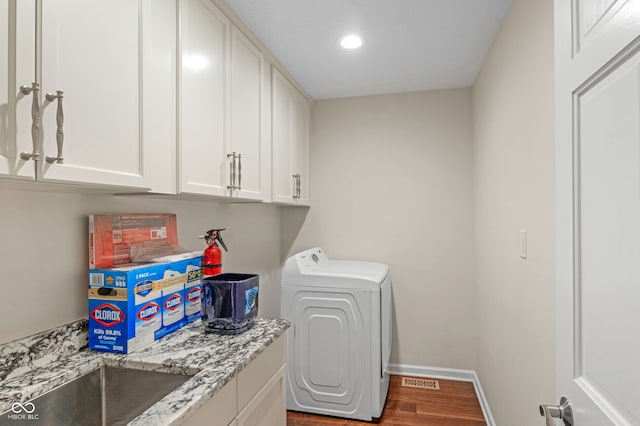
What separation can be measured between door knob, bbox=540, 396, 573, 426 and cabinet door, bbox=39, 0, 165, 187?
1.26m

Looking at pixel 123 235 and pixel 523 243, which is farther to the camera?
pixel 523 243

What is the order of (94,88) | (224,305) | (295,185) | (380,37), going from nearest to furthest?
(94,88) < (224,305) < (380,37) < (295,185)

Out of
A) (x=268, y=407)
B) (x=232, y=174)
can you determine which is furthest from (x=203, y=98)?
(x=268, y=407)

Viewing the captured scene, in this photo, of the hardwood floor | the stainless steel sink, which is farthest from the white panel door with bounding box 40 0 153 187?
the hardwood floor

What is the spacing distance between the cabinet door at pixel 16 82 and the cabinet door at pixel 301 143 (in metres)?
1.93

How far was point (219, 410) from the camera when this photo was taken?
1.06m

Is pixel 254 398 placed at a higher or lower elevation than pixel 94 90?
lower

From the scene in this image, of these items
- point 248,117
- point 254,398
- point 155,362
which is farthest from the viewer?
point 248,117

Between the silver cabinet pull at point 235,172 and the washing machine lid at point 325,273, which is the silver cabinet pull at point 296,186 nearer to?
the washing machine lid at point 325,273

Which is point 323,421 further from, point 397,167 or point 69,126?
point 69,126

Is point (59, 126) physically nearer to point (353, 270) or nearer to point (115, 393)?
point (115, 393)

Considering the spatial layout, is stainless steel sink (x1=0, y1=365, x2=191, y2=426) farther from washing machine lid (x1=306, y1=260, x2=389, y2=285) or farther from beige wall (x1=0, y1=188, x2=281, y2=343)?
washing machine lid (x1=306, y1=260, x2=389, y2=285)

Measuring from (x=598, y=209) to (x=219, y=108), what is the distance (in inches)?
56.8

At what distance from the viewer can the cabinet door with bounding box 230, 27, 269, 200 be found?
177 centimetres
